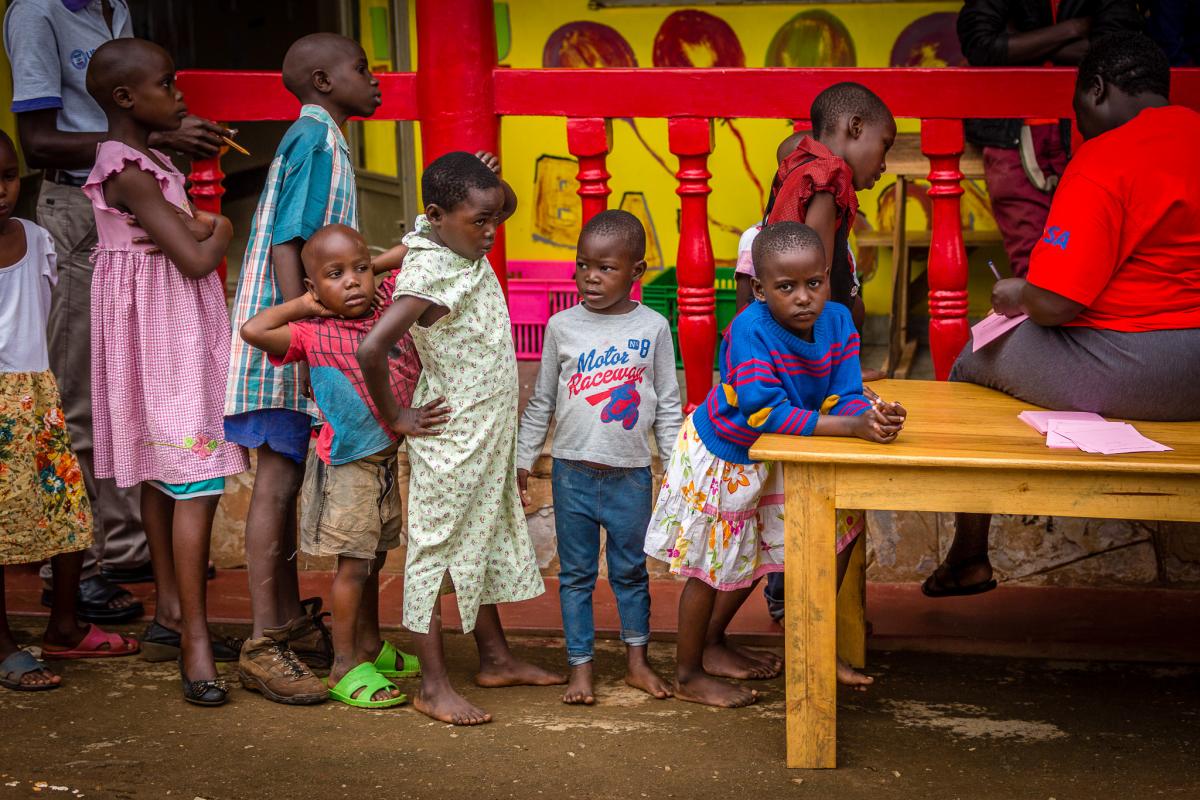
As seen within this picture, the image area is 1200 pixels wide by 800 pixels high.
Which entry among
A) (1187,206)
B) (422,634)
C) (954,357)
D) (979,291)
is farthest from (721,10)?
(422,634)

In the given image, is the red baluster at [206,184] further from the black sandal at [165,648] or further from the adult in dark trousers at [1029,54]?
the adult in dark trousers at [1029,54]

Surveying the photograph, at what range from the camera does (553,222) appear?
7379 mm

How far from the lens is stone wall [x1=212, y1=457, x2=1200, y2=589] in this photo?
4.49 meters

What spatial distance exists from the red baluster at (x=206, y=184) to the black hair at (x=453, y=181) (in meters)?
1.19

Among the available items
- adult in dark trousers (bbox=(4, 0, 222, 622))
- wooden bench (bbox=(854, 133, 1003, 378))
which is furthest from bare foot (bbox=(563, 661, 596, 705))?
wooden bench (bbox=(854, 133, 1003, 378))

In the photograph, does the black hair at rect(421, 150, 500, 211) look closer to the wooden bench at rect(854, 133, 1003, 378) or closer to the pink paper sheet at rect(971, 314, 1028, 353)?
the pink paper sheet at rect(971, 314, 1028, 353)

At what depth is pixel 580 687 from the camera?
378 cm

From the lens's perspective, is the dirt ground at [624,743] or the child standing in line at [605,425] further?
the child standing in line at [605,425]

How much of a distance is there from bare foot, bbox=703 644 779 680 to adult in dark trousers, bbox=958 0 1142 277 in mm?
2243

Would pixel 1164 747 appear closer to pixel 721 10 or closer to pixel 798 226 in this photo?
pixel 798 226

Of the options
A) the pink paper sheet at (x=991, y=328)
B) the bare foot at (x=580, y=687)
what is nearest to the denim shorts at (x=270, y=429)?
the bare foot at (x=580, y=687)

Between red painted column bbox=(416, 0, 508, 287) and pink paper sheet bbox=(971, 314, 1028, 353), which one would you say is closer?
pink paper sheet bbox=(971, 314, 1028, 353)

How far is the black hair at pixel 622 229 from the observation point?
368cm

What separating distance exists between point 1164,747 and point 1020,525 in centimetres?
120
